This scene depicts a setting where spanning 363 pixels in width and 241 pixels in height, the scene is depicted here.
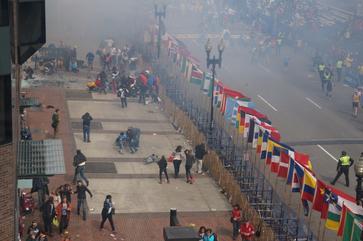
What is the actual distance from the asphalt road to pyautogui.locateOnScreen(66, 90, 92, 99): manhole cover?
8957 millimetres

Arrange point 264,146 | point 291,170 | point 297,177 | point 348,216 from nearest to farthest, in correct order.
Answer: point 348,216 < point 297,177 < point 291,170 < point 264,146

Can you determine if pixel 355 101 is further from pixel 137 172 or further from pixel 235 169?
pixel 137 172

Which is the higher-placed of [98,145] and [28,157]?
[28,157]

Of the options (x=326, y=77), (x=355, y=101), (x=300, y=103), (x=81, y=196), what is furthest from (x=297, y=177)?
(x=326, y=77)

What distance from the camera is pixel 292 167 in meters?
18.6

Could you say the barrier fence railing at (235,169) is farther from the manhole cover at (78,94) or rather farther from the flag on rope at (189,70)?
the manhole cover at (78,94)

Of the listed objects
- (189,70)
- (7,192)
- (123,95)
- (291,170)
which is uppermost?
(7,192)

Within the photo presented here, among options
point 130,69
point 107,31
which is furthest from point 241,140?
point 107,31

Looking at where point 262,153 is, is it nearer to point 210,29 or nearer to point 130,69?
point 130,69

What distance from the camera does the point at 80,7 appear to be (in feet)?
222

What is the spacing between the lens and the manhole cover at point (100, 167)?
24.2m

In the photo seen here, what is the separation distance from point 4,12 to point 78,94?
21972 millimetres

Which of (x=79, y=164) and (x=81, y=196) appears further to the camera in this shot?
(x=79, y=164)

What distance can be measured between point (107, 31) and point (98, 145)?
99.5 ft
